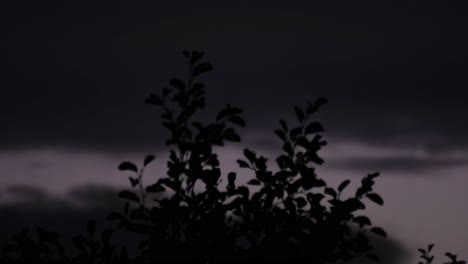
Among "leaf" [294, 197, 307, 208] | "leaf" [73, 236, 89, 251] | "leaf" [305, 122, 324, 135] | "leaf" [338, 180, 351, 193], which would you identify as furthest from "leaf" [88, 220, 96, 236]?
"leaf" [338, 180, 351, 193]

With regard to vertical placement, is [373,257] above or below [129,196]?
below

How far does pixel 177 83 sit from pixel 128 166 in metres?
1.01

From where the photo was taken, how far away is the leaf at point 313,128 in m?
6.68

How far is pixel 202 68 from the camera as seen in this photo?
6684 millimetres

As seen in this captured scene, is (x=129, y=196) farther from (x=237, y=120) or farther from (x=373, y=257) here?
(x=373, y=257)

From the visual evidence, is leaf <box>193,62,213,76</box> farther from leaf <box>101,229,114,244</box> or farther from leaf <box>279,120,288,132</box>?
leaf <box>101,229,114,244</box>

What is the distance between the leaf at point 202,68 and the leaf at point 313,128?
116 cm

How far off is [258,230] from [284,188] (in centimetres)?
52

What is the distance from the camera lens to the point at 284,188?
647 cm

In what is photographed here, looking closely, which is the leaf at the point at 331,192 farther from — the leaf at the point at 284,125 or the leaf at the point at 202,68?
A: the leaf at the point at 202,68

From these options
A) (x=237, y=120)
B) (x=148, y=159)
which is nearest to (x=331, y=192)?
(x=237, y=120)

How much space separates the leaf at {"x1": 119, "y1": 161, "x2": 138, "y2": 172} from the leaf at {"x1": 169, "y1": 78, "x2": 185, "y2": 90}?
94 cm

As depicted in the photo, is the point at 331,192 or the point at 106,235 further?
the point at 331,192

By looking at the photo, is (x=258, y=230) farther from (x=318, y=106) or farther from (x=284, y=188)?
(x=318, y=106)
